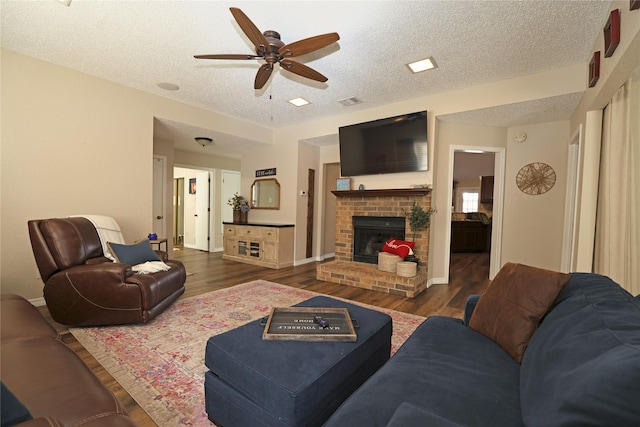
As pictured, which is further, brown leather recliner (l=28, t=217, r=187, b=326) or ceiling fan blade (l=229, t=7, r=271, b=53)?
brown leather recliner (l=28, t=217, r=187, b=326)

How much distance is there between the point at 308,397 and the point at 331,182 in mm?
5436

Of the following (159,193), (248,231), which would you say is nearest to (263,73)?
(248,231)

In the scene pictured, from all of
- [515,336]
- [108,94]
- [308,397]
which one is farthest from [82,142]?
[515,336]

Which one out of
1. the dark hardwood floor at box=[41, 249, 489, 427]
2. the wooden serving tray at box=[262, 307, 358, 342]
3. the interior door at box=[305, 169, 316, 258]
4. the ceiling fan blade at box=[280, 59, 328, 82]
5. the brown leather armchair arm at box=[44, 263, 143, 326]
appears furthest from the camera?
the interior door at box=[305, 169, 316, 258]

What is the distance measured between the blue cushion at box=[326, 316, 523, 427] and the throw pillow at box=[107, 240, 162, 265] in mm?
2659

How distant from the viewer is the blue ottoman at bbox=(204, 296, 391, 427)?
110cm

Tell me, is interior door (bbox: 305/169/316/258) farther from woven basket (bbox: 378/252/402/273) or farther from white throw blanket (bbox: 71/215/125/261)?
white throw blanket (bbox: 71/215/125/261)

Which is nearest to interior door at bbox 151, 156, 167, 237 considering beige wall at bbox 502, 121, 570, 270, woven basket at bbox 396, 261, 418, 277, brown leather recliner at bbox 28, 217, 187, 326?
brown leather recliner at bbox 28, 217, 187, 326

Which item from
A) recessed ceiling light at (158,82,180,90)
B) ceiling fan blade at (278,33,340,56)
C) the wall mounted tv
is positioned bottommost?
the wall mounted tv

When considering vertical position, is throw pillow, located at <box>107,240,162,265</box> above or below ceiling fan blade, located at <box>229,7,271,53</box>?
below

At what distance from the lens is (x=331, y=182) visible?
6324 millimetres

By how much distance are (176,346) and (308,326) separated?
51.0 inches

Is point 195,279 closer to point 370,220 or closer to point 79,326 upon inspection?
point 79,326

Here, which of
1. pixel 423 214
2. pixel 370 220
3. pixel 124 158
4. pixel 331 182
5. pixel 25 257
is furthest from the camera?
pixel 331 182
